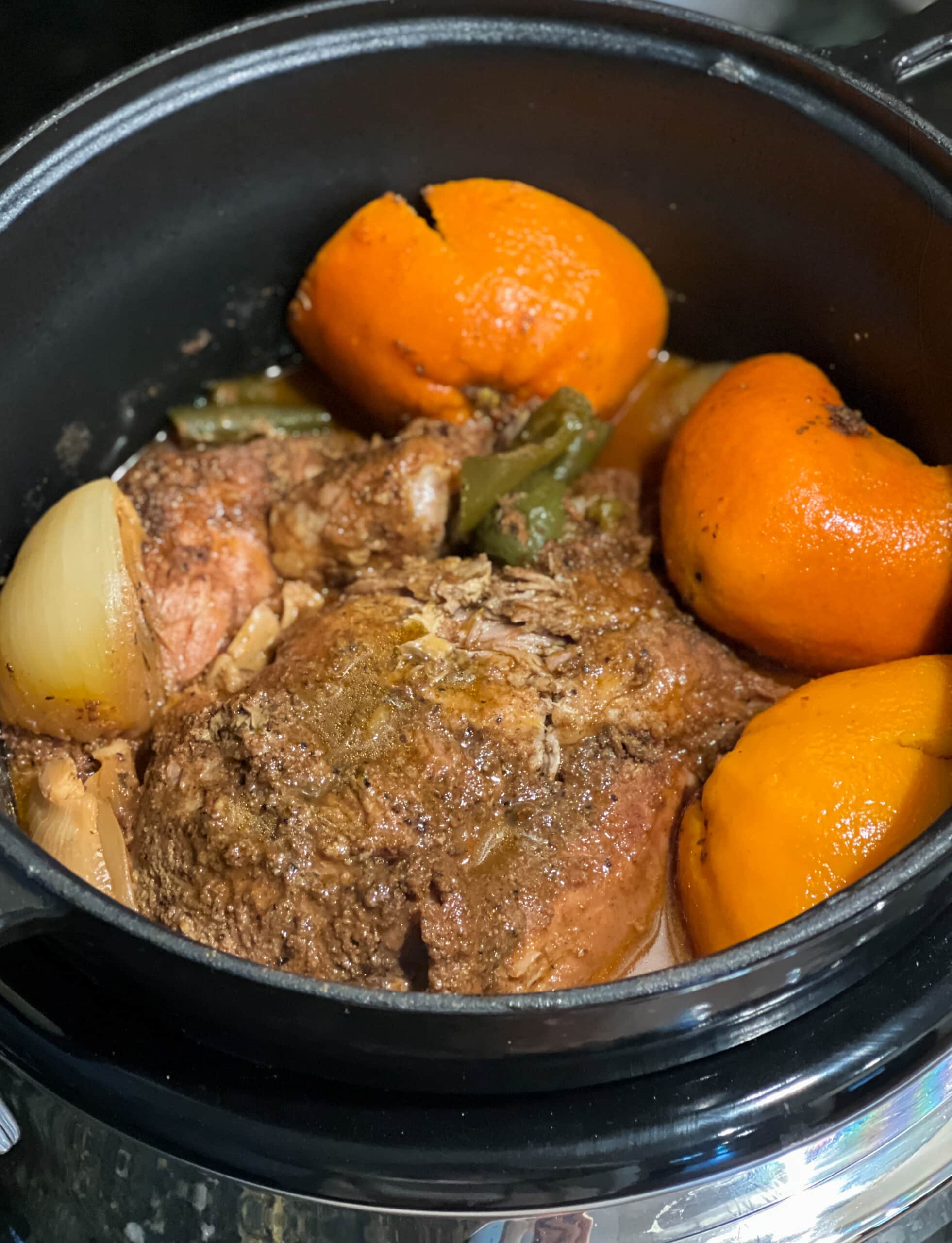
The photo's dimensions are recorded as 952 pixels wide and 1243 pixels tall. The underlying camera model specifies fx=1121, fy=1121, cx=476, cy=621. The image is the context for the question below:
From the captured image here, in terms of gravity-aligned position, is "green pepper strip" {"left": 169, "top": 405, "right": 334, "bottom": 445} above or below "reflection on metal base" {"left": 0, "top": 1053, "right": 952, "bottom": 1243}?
above

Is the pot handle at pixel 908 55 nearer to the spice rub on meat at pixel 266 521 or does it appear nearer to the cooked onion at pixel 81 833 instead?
the spice rub on meat at pixel 266 521

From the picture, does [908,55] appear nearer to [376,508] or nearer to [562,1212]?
[376,508]

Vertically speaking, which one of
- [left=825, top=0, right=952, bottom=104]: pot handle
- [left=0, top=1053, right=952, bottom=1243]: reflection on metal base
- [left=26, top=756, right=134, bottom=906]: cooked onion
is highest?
[left=825, top=0, right=952, bottom=104]: pot handle

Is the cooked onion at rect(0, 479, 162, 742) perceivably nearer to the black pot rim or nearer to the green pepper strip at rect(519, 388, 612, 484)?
the black pot rim

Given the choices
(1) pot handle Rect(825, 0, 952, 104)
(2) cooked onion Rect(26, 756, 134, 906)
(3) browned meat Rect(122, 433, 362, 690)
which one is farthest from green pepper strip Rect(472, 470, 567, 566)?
(1) pot handle Rect(825, 0, 952, 104)

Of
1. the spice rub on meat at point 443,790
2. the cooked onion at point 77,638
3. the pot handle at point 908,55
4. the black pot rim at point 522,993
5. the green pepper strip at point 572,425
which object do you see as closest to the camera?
the black pot rim at point 522,993

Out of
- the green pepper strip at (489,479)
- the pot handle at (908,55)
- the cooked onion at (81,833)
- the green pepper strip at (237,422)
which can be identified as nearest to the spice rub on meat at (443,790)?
the cooked onion at (81,833)
